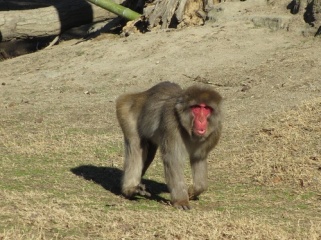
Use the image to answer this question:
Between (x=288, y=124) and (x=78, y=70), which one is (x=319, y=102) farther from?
(x=78, y=70)

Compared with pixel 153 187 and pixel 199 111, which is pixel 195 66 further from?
pixel 199 111

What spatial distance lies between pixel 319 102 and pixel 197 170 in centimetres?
404

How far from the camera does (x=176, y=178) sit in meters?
8.22

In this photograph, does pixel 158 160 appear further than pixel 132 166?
Yes

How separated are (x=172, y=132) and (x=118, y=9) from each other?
35.5 ft

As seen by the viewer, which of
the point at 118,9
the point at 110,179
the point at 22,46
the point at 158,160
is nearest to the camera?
the point at 110,179

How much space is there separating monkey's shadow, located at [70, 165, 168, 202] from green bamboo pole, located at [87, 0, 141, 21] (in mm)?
8689

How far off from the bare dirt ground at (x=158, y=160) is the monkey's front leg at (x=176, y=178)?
160 mm

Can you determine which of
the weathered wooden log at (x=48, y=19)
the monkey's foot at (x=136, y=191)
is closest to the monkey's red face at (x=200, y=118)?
the monkey's foot at (x=136, y=191)

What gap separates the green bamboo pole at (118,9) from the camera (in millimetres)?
18594

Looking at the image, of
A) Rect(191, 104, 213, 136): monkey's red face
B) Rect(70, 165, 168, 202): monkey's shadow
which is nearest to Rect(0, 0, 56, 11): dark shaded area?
Rect(70, 165, 168, 202): monkey's shadow

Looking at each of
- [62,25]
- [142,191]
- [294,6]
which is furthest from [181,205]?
[62,25]

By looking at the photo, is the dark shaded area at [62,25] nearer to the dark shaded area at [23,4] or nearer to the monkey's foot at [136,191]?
the dark shaded area at [23,4]

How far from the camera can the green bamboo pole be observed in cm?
1859
